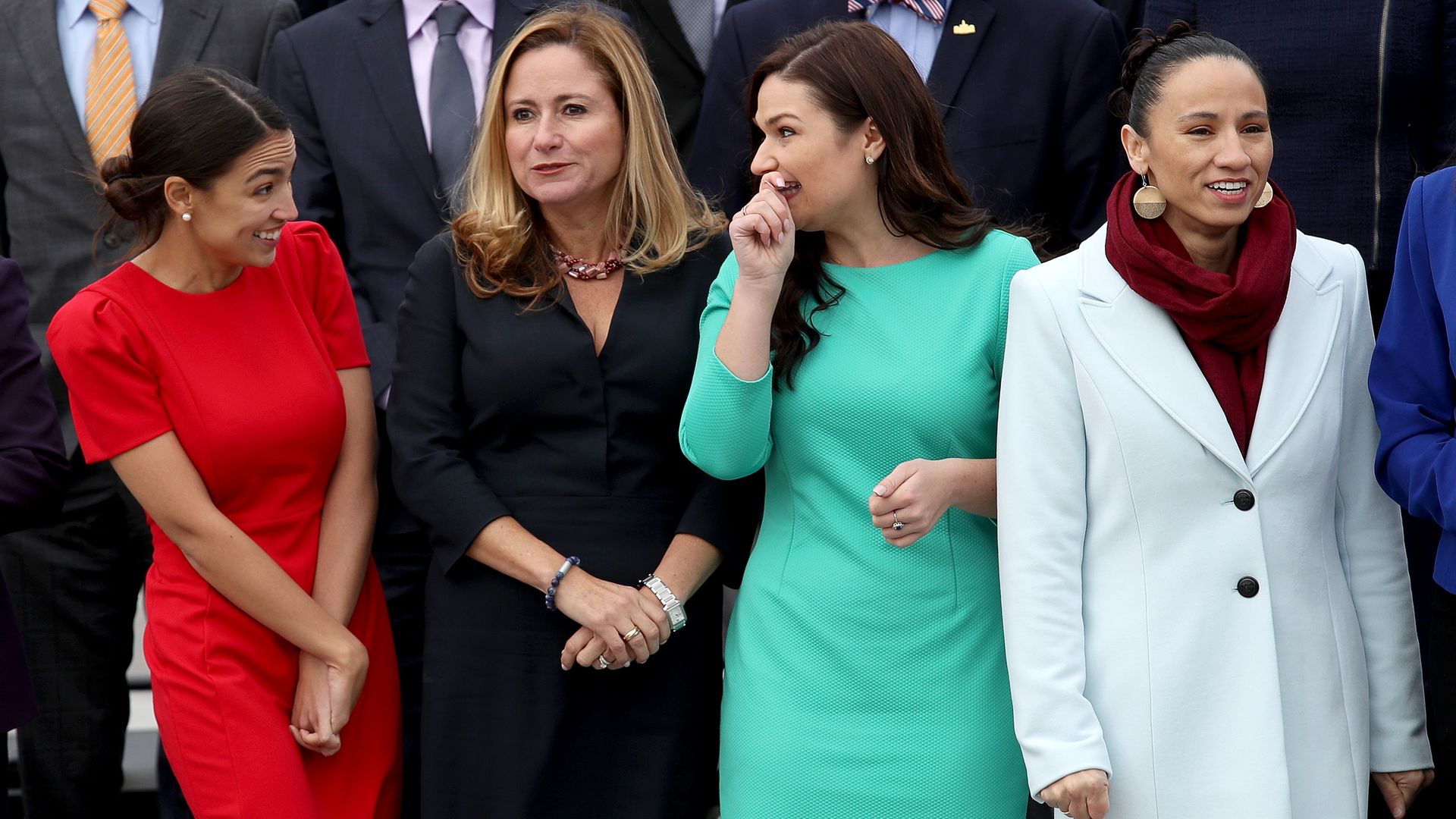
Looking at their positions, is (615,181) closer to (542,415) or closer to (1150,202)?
(542,415)

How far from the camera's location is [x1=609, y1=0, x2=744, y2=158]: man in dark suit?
14.1 ft

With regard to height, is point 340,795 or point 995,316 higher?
point 995,316

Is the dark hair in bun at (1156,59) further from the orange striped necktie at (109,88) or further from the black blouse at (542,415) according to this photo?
the orange striped necktie at (109,88)

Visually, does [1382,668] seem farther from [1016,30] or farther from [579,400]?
[1016,30]

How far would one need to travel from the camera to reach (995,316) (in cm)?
279

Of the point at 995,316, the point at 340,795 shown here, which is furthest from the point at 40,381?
the point at 995,316

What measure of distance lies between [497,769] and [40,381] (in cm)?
119

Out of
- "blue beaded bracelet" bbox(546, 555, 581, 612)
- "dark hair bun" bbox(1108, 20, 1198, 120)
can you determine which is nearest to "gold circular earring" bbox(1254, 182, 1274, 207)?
"dark hair bun" bbox(1108, 20, 1198, 120)

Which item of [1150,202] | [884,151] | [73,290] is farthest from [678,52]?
[1150,202]

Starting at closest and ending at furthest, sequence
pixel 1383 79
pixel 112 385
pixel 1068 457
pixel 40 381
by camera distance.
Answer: pixel 1068 457 → pixel 112 385 → pixel 40 381 → pixel 1383 79

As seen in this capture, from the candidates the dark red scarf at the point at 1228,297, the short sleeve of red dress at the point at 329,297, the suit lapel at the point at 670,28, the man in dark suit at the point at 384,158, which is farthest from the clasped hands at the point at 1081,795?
the suit lapel at the point at 670,28

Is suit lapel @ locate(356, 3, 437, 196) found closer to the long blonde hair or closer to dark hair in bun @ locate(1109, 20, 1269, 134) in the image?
the long blonde hair

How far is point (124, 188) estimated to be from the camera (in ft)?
10.2

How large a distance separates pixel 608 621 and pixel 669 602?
12cm
